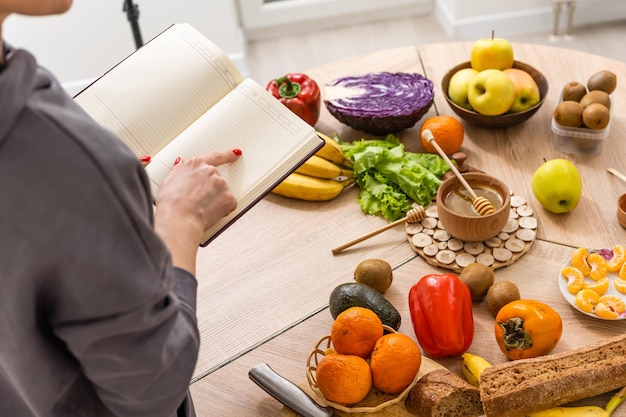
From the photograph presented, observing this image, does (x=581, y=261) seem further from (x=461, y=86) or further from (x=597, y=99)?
(x=461, y=86)

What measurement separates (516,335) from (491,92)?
0.79m

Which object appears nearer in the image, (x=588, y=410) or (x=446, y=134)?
(x=588, y=410)

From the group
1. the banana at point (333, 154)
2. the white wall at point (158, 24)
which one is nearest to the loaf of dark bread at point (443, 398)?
the banana at point (333, 154)

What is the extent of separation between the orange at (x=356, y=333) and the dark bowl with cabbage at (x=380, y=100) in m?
0.78

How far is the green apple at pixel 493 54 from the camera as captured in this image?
187cm

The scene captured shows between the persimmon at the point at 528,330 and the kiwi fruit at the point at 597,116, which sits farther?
the kiwi fruit at the point at 597,116

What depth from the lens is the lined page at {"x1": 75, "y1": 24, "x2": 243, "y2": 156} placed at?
1317 mm

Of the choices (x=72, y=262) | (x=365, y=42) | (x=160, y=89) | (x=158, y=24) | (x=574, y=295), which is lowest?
(x=365, y=42)

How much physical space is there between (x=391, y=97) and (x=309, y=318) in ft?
2.55

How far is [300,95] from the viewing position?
6.17 ft

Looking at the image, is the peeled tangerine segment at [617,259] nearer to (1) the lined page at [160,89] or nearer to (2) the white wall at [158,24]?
(1) the lined page at [160,89]

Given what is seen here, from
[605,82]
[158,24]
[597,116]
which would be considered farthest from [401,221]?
[158,24]

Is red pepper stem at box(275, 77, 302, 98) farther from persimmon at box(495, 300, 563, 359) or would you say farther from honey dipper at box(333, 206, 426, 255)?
persimmon at box(495, 300, 563, 359)

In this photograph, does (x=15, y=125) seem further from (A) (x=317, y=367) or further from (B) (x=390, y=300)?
(B) (x=390, y=300)
